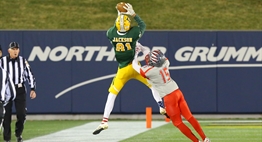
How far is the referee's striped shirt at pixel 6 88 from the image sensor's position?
12992 millimetres

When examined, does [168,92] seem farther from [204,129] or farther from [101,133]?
→ [204,129]

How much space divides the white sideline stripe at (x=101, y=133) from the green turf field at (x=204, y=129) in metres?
0.32

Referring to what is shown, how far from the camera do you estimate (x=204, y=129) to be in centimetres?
1680

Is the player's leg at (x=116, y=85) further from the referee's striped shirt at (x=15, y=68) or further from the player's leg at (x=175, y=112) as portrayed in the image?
the referee's striped shirt at (x=15, y=68)

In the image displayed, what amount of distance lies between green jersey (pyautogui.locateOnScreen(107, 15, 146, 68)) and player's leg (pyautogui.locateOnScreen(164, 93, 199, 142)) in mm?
1239

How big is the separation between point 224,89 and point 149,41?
2502 mm

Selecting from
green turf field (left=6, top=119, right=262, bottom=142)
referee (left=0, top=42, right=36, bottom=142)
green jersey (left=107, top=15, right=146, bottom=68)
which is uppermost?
green jersey (left=107, top=15, right=146, bottom=68)

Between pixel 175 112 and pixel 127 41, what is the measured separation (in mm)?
1604

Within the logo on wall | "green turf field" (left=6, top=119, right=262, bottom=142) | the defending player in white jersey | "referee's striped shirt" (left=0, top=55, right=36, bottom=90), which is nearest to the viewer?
the defending player in white jersey

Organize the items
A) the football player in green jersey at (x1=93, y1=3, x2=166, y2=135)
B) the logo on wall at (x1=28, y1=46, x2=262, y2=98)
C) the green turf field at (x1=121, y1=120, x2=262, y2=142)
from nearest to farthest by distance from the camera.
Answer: the football player in green jersey at (x1=93, y1=3, x2=166, y2=135)
the green turf field at (x1=121, y1=120, x2=262, y2=142)
the logo on wall at (x1=28, y1=46, x2=262, y2=98)

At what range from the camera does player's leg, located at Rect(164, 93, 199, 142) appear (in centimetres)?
1187

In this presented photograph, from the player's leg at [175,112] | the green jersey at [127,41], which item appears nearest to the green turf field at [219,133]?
the green jersey at [127,41]

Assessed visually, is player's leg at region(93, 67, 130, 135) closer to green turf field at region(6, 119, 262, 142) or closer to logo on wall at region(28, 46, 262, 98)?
green turf field at region(6, 119, 262, 142)

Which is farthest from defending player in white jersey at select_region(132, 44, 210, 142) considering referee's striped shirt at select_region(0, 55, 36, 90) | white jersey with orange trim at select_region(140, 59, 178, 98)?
referee's striped shirt at select_region(0, 55, 36, 90)
